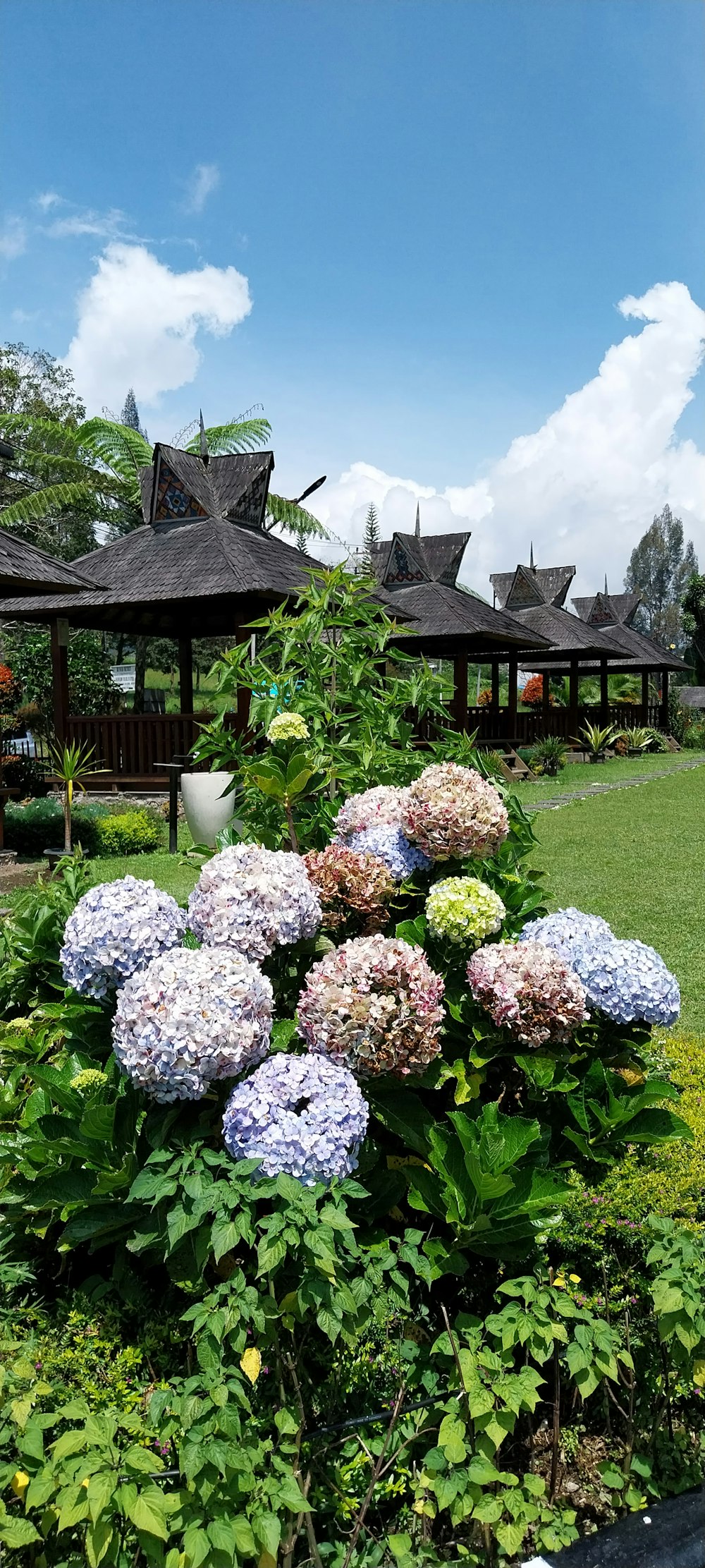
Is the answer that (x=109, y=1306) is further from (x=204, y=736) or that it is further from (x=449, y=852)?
(x=204, y=736)

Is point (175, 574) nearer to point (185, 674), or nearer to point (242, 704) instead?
point (242, 704)

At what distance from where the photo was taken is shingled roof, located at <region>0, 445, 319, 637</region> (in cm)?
1300

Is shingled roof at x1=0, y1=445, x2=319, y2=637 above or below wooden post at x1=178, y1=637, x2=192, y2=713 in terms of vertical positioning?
above

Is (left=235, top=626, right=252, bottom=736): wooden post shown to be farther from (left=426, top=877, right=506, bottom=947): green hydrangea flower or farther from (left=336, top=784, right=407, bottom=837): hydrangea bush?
(left=426, top=877, right=506, bottom=947): green hydrangea flower

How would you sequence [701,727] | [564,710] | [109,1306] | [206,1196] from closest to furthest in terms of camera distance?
[206,1196]
[109,1306]
[564,710]
[701,727]

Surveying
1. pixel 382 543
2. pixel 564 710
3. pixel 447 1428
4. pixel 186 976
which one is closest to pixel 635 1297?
pixel 447 1428

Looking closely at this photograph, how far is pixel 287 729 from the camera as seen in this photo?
9.18ft

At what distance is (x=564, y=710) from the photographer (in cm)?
2706

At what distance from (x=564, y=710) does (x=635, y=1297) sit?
25691 millimetres

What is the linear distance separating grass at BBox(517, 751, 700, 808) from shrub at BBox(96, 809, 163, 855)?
5.59m

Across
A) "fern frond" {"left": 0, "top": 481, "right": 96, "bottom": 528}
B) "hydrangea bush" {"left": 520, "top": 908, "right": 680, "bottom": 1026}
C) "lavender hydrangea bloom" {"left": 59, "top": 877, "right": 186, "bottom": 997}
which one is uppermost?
"fern frond" {"left": 0, "top": 481, "right": 96, "bottom": 528}

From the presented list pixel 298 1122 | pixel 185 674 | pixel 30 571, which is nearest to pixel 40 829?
pixel 30 571

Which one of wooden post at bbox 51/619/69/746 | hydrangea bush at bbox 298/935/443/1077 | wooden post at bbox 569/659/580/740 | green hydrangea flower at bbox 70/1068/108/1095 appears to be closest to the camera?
hydrangea bush at bbox 298/935/443/1077

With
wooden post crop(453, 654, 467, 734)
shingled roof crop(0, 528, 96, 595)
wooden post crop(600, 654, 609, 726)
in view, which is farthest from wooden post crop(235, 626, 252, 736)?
wooden post crop(600, 654, 609, 726)
